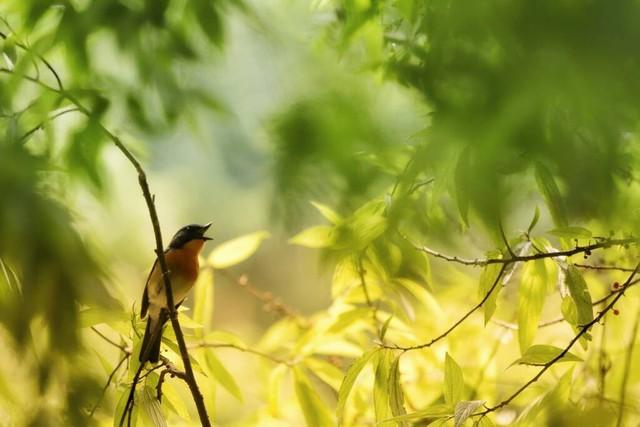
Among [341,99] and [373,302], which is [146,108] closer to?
[341,99]

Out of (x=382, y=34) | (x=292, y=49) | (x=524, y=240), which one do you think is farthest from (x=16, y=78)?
(x=524, y=240)

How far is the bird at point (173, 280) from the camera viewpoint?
29.5 inches

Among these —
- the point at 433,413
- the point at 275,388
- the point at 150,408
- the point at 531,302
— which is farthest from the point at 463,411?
the point at 275,388

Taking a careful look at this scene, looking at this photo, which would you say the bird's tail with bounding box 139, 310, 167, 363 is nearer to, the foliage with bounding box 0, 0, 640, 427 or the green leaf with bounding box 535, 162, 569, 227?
the foliage with bounding box 0, 0, 640, 427

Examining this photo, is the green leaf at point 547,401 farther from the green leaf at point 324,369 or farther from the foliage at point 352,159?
the green leaf at point 324,369

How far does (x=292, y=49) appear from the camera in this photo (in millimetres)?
450

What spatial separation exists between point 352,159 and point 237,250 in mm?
636

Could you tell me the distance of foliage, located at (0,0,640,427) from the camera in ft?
1.00

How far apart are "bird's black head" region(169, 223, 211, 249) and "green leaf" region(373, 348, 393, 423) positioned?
0.30 meters

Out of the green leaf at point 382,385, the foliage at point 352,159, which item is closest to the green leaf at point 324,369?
the foliage at point 352,159

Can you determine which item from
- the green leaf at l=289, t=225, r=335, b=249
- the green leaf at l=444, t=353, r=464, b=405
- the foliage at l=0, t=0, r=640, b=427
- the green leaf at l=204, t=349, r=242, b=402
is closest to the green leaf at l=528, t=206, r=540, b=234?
the foliage at l=0, t=0, r=640, b=427

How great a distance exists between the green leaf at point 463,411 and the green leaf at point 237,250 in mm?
393

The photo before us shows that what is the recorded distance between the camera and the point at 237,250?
3.23 ft

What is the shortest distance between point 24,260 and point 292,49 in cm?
19
